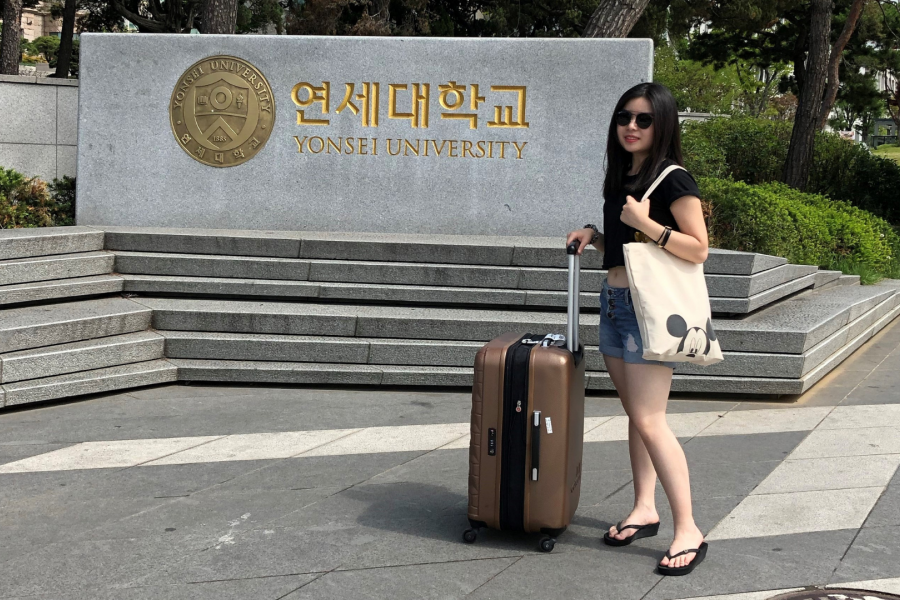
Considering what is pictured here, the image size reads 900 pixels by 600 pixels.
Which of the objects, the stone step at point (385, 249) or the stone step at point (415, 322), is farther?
the stone step at point (385, 249)

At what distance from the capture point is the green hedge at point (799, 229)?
30.1 feet

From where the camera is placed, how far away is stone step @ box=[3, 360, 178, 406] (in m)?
6.12

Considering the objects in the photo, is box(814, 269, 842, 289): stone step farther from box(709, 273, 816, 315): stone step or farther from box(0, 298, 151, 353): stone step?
box(0, 298, 151, 353): stone step

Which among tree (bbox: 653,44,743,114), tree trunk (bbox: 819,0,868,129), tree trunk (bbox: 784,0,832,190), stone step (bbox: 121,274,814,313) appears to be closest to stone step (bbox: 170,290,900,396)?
stone step (bbox: 121,274,814,313)

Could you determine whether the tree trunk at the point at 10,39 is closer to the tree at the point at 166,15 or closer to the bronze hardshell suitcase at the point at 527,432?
the tree at the point at 166,15

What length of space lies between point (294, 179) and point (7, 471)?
4.34m

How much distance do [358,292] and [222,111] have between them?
2.47m

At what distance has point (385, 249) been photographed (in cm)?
751

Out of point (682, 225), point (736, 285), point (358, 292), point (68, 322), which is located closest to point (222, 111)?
point (358, 292)

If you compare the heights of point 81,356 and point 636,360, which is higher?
point 636,360

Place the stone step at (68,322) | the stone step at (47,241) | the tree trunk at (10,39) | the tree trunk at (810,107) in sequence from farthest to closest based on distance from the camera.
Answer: the tree trunk at (10,39), the tree trunk at (810,107), the stone step at (47,241), the stone step at (68,322)

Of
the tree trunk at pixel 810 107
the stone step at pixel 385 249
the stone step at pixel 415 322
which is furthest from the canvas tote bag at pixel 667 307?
the tree trunk at pixel 810 107

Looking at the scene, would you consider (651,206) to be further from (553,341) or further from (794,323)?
(794,323)

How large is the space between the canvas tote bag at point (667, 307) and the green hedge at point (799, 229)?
566 centimetres
